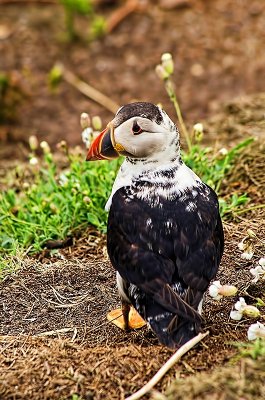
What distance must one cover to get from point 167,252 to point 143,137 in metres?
0.71

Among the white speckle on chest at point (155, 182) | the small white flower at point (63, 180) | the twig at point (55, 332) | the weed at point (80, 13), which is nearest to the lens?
the white speckle on chest at point (155, 182)

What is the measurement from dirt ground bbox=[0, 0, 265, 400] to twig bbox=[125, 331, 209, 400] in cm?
4

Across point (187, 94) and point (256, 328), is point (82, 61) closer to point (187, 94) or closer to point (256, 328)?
point (187, 94)

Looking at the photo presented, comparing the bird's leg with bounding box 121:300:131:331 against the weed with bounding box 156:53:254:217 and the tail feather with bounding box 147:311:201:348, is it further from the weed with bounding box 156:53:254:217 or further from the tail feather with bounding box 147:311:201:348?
the weed with bounding box 156:53:254:217

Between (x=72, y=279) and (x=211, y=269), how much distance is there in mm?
1286

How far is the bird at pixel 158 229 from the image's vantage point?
4.38 meters

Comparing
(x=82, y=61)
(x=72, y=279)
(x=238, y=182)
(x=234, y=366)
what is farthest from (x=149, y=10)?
(x=234, y=366)

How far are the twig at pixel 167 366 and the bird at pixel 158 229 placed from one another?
0.11 ft

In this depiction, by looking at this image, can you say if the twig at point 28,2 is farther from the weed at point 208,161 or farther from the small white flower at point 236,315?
the small white flower at point 236,315

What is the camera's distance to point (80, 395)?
4.13 m

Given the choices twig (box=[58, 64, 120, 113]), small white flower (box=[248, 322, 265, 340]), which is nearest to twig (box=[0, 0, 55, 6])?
twig (box=[58, 64, 120, 113])

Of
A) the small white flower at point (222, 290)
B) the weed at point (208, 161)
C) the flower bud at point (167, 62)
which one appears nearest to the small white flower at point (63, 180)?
the weed at point (208, 161)

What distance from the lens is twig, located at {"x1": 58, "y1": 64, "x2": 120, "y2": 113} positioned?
9.24 m

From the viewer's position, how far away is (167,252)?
179 inches
